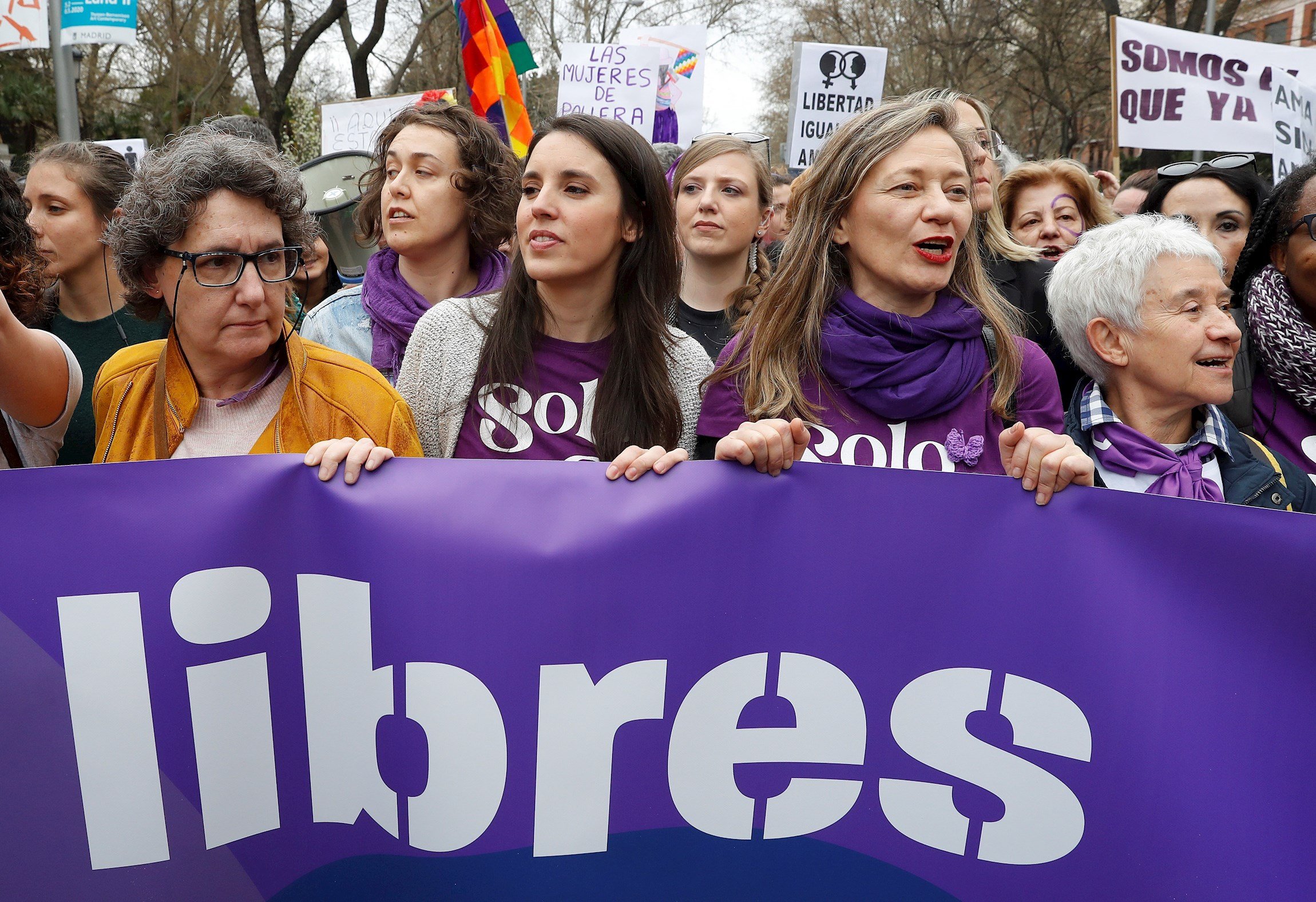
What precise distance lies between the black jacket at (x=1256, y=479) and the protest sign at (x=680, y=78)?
258 inches

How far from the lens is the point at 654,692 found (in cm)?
182

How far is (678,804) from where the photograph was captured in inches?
70.9

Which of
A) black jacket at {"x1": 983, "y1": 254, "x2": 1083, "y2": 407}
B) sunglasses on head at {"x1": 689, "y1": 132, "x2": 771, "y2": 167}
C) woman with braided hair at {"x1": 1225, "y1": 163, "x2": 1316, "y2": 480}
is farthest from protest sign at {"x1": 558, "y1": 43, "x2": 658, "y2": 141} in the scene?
woman with braided hair at {"x1": 1225, "y1": 163, "x2": 1316, "y2": 480}

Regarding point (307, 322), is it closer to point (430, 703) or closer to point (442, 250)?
point (442, 250)

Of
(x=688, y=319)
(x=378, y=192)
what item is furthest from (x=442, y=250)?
(x=688, y=319)

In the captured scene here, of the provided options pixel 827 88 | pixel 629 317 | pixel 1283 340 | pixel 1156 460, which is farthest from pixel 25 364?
pixel 827 88

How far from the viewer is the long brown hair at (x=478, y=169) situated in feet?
11.4

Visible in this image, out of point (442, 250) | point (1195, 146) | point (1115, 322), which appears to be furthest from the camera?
point (1195, 146)

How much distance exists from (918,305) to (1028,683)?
1027mm

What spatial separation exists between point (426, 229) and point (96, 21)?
281 inches

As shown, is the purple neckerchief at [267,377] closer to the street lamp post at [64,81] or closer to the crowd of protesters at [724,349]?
the crowd of protesters at [724,349]

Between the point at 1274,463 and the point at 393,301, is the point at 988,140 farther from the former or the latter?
the point at 393,301

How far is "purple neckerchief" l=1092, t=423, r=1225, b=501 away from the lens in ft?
7.38

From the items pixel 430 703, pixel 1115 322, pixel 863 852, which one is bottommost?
pixel 863 852
